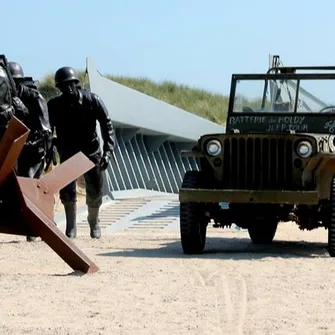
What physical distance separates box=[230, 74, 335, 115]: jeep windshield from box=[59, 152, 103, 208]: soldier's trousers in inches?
67.8

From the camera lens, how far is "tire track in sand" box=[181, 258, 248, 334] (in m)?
6.35

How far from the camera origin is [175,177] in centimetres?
2456

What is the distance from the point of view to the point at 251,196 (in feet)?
34.4

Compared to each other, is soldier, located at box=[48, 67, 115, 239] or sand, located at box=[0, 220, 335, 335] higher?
soldier, located at box=[48, 67, 115, 239]

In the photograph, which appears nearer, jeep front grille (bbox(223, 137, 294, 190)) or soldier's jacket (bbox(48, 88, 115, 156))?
jeep front grille (bbox(223, 137, 294, 190))

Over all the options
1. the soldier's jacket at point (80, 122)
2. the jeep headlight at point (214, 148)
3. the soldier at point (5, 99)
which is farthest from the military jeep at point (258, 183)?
the soldier at point (5, 99)

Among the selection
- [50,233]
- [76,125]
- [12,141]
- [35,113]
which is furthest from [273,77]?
[12,141]

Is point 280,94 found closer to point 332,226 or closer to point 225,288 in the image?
point 332,226

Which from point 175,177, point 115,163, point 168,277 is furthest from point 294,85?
point 175,177

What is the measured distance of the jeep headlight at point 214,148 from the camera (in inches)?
430

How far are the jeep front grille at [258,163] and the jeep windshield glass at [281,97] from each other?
1.55 metres

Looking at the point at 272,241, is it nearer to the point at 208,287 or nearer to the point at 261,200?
the point at 261,200

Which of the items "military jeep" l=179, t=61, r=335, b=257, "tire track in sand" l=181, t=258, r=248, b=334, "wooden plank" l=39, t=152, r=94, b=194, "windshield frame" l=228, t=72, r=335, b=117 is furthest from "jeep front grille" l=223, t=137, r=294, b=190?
"wooden plank" l=39, t=152, r=94, b=194

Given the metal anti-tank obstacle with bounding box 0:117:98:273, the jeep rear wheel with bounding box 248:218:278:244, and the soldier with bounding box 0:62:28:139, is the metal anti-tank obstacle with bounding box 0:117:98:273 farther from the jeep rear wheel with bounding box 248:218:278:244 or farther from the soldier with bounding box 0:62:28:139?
the jeep rear wheel with bounding box 248:218:278:244
